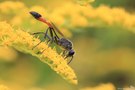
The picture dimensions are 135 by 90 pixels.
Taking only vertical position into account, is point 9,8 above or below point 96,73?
below

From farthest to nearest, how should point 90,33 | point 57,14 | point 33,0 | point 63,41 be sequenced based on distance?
1. point 90,33
2. point 33,0
3. point 57,14
4. point 63,41

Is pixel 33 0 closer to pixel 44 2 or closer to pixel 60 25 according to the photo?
pixel 44 2

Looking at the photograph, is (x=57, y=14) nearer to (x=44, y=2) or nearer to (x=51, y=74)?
(x=51, y=74)

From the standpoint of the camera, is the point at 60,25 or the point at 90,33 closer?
the point at 60,25

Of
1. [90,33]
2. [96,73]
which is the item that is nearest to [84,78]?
[96,73]

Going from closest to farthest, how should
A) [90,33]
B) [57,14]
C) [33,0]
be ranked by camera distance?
[57,14], [33,0], [90,33]

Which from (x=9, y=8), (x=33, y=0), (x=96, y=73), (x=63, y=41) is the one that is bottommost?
(x=63, y=41)

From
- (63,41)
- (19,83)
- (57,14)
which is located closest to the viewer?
(63,41)

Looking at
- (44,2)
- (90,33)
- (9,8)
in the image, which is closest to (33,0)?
(44,2)

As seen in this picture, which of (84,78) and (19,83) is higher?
(84,78)
